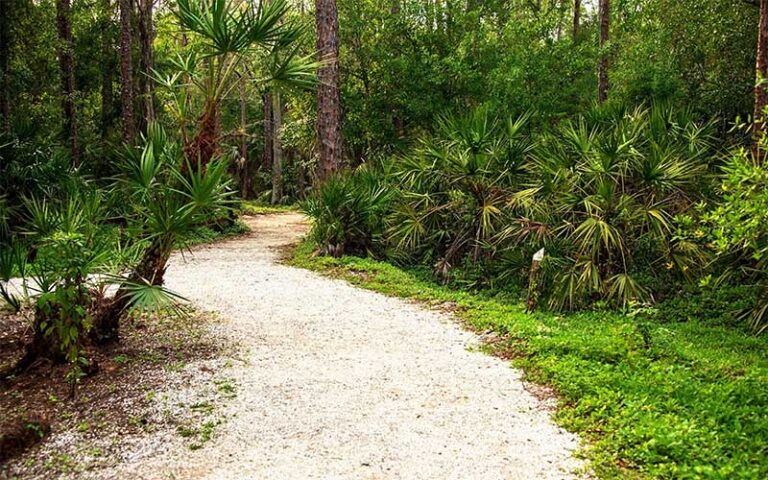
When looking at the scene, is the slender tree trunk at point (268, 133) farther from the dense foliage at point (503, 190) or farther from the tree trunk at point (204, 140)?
the tree trunk at point (204, 140)

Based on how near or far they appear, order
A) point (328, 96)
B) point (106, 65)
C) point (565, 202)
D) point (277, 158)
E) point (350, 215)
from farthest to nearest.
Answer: point (277, 158), point (106, 65), point (328, 96), point (350, 215), point (565, 202)

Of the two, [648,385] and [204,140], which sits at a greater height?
[204,140]

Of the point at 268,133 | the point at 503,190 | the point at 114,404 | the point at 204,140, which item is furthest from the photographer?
the point at 268,133

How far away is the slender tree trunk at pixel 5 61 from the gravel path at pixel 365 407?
740 centimetres

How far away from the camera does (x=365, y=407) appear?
4.38 m

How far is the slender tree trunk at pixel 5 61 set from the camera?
11555mm

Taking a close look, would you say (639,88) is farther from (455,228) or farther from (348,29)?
(348,29)

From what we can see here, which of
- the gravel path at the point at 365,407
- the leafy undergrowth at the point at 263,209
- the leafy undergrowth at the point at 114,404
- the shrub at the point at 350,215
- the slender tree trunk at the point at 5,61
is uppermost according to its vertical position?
the slender tree trunk at the point at 5,61

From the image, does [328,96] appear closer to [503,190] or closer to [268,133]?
[503,190]

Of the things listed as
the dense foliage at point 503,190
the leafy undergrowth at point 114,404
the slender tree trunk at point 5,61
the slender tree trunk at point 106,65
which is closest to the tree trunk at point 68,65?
the dense foliage at point 503,190

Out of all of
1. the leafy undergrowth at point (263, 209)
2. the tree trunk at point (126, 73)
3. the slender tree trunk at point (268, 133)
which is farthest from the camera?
the slender tree trunk at point (268, 133)

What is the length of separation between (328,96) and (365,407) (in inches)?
351

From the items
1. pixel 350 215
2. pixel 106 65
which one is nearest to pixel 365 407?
pixel 350 215

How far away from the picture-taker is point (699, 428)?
12.1ft
